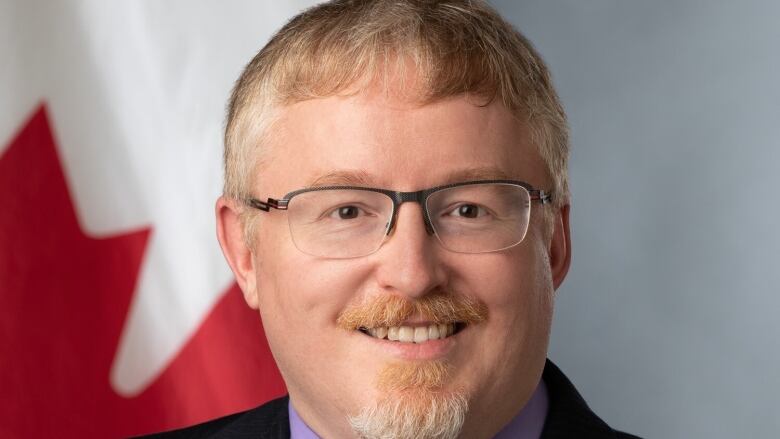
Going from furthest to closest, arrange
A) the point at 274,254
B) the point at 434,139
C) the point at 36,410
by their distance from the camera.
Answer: the point at 36,410, the point at 274,254, the point at 434,139

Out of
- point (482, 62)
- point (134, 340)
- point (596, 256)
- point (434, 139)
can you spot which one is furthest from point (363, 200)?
point (596, 256)

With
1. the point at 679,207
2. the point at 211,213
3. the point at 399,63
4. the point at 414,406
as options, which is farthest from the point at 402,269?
the point at 679,207

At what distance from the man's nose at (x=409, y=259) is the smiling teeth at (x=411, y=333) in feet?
0.25

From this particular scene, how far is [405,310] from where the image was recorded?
219 centimetres

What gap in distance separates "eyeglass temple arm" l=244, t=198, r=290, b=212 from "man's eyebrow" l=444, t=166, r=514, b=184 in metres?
0.29

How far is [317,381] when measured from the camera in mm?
2301

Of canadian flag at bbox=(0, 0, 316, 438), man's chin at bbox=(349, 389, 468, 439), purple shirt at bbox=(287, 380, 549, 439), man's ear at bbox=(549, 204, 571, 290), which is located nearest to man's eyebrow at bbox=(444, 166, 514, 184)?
man's ear at bbox=(549, 204, 571, 290)

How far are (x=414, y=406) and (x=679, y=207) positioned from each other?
1915 millimetres

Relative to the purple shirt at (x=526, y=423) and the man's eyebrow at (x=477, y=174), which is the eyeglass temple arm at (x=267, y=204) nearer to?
the man's eyebrow at (x=477, y=174)

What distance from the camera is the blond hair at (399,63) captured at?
2.24 m

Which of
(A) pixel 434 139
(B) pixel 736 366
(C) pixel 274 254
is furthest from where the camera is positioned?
(B) pixel 736 366

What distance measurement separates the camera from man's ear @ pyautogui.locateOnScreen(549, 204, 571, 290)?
2.46 meters

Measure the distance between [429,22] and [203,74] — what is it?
1.03 m

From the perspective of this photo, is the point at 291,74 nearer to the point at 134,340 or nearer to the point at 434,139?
the point at 434,139
